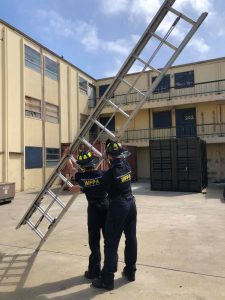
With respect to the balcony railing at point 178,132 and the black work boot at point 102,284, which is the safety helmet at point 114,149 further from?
the balcony railing at point 178,132

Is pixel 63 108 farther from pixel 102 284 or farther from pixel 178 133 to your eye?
pixel 102 284

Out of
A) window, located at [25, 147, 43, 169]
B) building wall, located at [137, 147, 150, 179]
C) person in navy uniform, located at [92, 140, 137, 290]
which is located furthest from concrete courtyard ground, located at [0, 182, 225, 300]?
building wall, located at [137, 147, 150, 179]

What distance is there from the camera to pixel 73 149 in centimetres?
515

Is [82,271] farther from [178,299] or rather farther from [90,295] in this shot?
[178,299]

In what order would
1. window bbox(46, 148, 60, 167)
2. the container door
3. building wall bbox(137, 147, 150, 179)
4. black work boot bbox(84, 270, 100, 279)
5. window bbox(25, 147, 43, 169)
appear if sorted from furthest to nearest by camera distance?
1. building wall bbox(137, 147, 150, 179)
2. the container door
3. window bbox(46, 148, 60, 167)
4. window bbox(25, 147, 43, 169)
5. black work boot bbox(84, 270, 100, 279)

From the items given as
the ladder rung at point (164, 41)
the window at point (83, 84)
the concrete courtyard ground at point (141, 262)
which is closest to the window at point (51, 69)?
the window at point (83, 84)

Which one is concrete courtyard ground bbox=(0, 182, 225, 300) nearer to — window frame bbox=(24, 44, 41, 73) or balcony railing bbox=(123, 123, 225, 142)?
window frame bbox=(24, 44, 41, 73)

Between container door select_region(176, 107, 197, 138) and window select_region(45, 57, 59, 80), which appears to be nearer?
window select_region(45, 57, 59, 80)

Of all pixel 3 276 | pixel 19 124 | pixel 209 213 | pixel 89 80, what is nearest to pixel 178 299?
pixel 3 276

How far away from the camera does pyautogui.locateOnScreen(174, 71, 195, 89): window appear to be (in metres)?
23.5

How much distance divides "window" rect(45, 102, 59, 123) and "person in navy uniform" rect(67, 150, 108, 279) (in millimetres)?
16020

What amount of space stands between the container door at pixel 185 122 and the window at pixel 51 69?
9.29 metres

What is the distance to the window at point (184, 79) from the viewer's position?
23.5 metres

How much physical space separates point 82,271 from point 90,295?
0.82m
